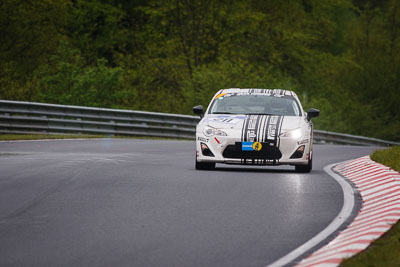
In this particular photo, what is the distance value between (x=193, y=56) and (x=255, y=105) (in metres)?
29.6

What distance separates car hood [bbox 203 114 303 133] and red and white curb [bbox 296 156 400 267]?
1.28 m

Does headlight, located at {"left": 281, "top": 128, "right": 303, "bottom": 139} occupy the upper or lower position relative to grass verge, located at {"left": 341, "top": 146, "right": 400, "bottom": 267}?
upper

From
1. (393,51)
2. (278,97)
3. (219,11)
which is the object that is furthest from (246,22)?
(278,97)

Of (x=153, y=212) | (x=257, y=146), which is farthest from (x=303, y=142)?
(x=153, y=212)

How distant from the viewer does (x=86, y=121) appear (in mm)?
28594

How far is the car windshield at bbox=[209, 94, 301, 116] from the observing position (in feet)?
53.5

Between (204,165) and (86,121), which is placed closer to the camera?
(204,165)

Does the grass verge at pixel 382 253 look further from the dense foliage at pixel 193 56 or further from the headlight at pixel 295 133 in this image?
the dense foliage at pixel 193 56

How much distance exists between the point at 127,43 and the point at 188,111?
14738 mm

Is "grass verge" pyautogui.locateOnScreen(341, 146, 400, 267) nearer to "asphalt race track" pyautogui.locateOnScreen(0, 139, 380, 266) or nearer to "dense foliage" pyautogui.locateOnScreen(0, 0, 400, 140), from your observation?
"asphalt race track" pyautogui.locateOnScreen(0, 139, 380, 266)

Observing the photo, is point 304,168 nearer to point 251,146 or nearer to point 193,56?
point 251,146

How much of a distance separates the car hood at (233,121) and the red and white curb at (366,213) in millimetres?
1277

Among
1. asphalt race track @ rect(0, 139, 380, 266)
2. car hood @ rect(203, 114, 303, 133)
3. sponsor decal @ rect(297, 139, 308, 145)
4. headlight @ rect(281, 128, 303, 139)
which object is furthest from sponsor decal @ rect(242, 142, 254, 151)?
sponsor decal @ rect(297, 139, 308, 145)

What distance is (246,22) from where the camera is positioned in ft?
160
